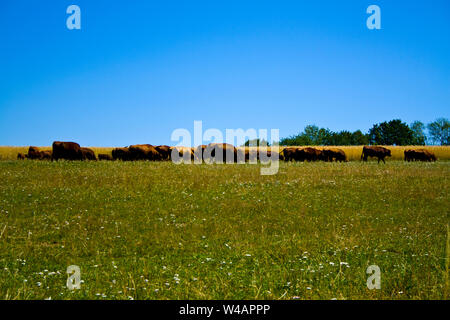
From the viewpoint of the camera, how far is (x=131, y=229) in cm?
1250

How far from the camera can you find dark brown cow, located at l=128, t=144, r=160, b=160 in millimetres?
46056

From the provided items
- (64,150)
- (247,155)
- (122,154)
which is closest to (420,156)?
(247,155)

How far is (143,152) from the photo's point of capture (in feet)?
152

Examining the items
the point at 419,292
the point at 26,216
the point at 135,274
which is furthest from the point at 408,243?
the point at 26,216

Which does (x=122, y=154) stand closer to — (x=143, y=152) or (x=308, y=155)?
(x=143, y=152)

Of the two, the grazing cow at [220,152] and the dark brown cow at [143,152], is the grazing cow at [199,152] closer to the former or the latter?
the grazing cow at [220,152]

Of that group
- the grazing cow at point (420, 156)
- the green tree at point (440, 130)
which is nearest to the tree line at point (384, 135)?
the green tree at point (440, 130)

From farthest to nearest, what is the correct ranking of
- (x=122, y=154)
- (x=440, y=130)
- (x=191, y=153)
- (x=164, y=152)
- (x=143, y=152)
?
(x=440, y=130) → (x=122, y=154) → (x=164, y=152) → (x=143, y=152) → (x=191, y=153)

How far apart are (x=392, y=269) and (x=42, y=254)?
31.6 ft

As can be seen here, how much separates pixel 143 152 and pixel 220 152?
35.1ft

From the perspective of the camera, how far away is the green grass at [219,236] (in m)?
6.93

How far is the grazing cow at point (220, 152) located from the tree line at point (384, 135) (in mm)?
82102

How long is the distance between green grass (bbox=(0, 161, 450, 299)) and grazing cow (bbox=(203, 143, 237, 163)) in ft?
64.3
